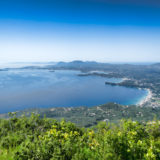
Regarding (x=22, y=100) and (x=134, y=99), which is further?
(x=134, y=99)

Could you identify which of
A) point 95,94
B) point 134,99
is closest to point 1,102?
point 95,94

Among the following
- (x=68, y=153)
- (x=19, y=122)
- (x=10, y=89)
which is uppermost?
(x=68, y=153)

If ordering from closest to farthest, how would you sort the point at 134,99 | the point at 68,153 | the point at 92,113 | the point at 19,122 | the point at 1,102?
the point at 68,153, the point at 19,122, the point at 92,113, the point at 1,102, the point at 134,99

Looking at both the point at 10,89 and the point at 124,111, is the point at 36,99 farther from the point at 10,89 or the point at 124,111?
the point at 124,111

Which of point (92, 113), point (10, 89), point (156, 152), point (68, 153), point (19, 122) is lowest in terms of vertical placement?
point (92, 113)

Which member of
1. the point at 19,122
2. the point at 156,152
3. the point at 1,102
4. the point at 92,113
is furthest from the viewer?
the point at 1,102

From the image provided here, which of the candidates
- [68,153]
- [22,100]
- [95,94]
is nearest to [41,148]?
[68,153]

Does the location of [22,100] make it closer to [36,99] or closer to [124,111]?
[36,99]

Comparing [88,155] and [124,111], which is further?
[124,111]

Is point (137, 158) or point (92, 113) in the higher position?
point (137, 158)
